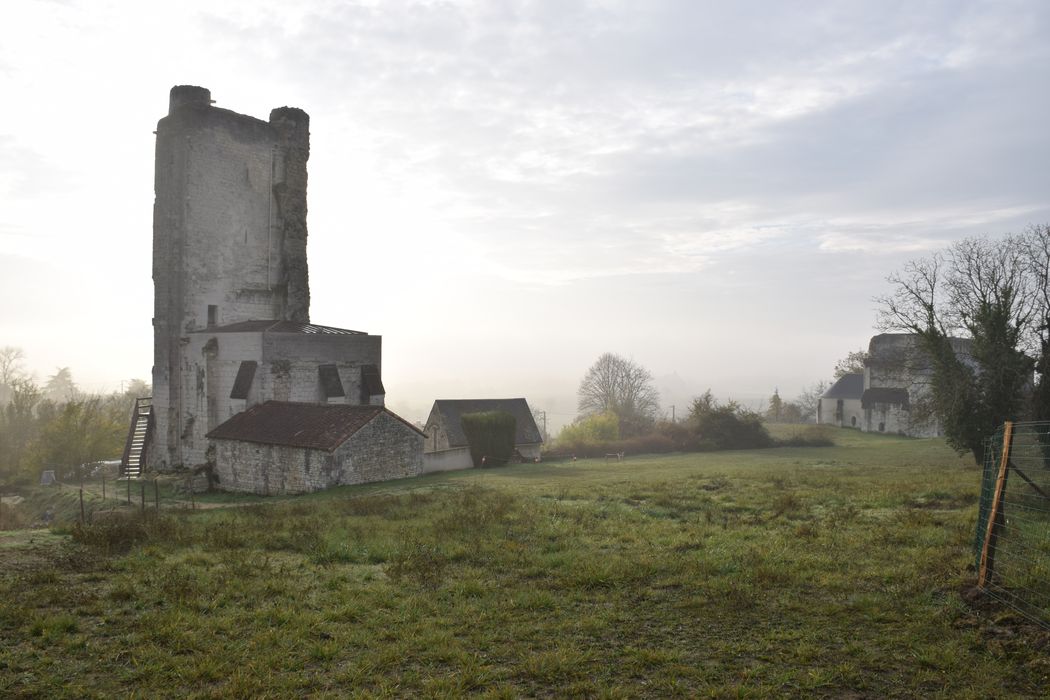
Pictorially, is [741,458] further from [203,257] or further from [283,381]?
[203,257]

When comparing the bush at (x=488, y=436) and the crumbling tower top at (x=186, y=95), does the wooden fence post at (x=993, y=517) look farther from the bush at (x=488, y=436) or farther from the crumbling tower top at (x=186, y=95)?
the crumbling tower top at (x=186, y=95)

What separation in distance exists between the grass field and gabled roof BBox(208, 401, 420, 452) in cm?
1189


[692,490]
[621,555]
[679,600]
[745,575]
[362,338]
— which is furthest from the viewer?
[362,338]

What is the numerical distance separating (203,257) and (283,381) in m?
8.18

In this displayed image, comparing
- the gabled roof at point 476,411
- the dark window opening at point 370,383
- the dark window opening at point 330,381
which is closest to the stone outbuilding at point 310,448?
the dark window opening at point 330,381

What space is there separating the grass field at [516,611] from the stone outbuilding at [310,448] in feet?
37.0

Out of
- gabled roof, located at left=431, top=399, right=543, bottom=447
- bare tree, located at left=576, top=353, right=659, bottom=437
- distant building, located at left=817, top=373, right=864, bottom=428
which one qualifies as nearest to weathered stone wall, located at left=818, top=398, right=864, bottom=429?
distant building, located at left=817, top=373, right=864, bottom=428

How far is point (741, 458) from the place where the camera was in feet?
132

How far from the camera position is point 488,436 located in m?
40.2

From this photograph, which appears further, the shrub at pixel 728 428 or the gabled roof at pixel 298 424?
the shrub at pixel 728 428

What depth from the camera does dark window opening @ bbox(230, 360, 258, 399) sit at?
30391mm

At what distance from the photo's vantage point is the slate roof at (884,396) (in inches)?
2488

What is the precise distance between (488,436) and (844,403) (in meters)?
46.3

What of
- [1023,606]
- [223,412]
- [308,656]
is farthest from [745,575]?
[223,412]
